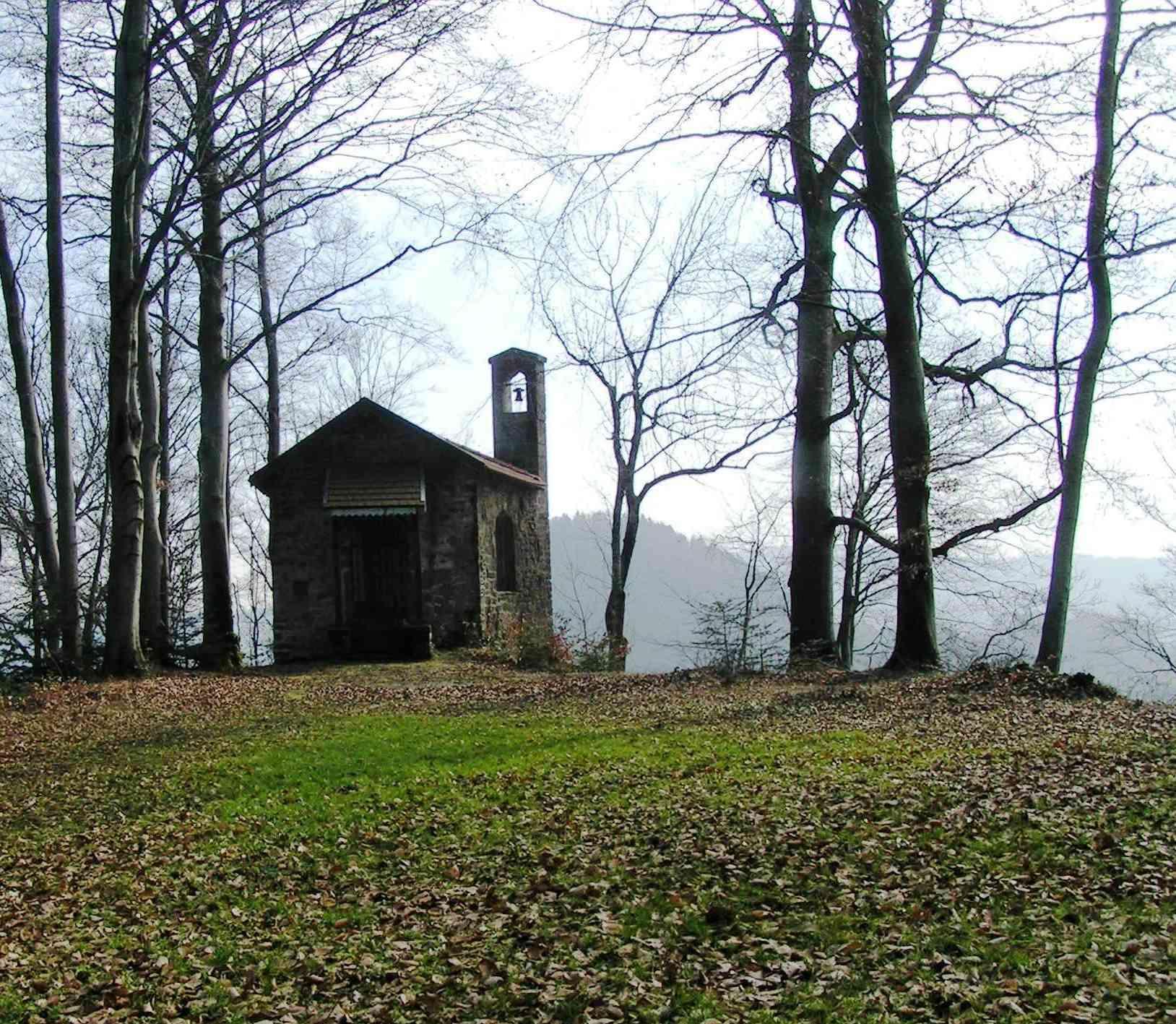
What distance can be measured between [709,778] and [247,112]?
12.2 metres

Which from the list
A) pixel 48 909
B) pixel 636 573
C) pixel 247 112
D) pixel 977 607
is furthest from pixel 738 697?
pixel 636 573

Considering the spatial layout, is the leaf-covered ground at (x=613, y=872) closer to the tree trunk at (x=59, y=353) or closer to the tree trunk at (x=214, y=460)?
the tree trunk at (x=59, y=353)

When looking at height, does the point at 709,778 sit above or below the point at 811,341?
below

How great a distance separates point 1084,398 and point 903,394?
212 centimetres

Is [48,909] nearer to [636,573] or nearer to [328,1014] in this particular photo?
[328,1014]

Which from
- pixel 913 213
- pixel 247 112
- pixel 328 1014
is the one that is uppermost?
pixel 247 112

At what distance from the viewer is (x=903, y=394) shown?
41.4ft

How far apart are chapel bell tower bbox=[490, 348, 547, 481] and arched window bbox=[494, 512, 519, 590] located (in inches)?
88.2

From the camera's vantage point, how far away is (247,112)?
15.4 metres

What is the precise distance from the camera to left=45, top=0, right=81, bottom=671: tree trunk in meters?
14.3

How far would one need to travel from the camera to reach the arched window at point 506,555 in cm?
2317

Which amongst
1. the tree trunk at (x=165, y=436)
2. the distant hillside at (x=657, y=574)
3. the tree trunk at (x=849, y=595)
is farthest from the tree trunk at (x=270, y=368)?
the distant hillside at (x=657, y=574)

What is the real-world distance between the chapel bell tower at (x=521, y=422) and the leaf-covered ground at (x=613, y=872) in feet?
51.1

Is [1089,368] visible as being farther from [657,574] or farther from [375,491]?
[657,574]
